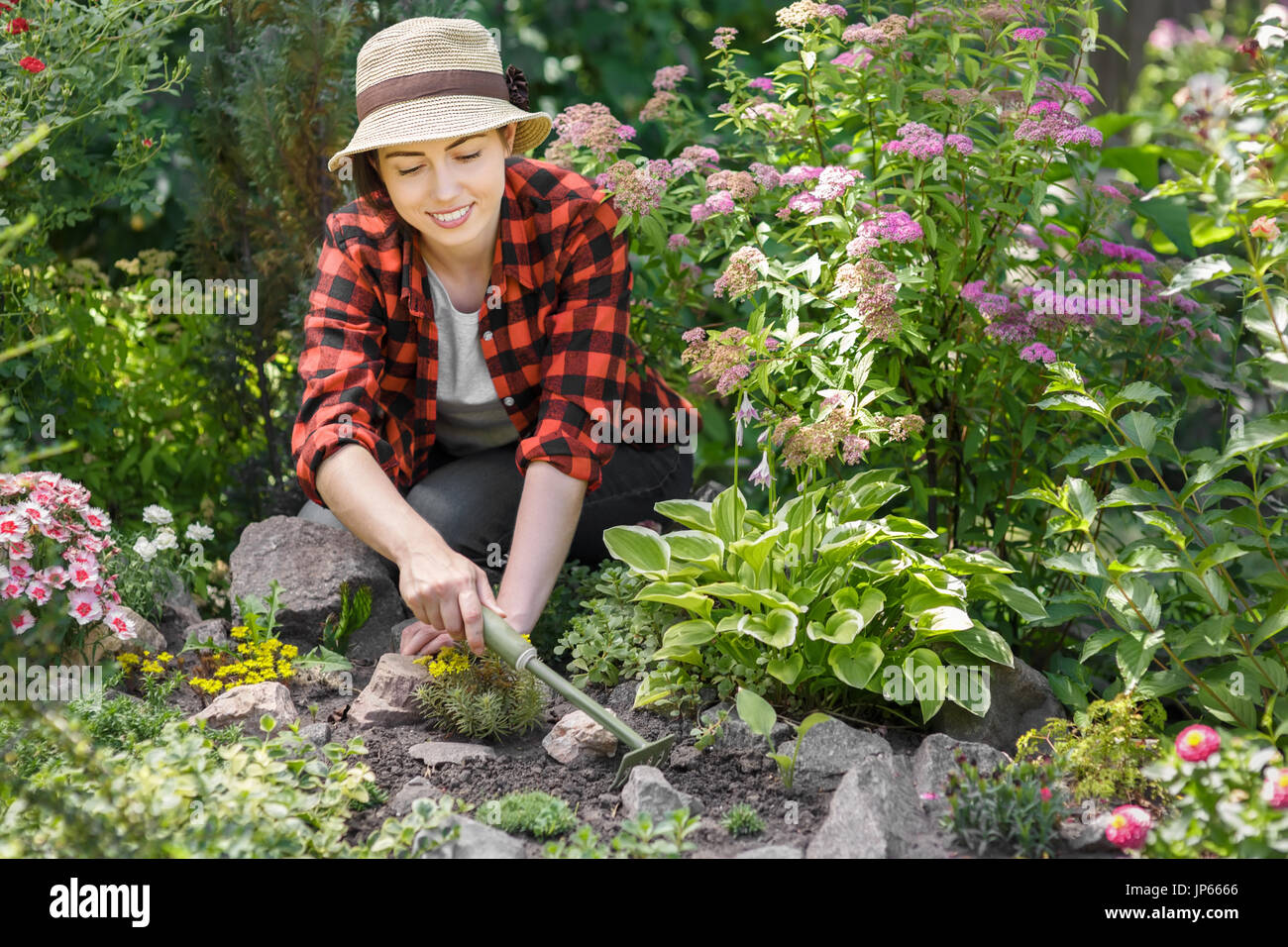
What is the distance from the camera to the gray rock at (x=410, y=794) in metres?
2.07

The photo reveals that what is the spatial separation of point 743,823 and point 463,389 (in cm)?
140

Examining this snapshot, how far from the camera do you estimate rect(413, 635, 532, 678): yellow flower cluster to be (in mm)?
2357

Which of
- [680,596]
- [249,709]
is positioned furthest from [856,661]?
[249,709]

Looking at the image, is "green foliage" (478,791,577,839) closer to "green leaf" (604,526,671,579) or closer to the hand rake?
the hand rake

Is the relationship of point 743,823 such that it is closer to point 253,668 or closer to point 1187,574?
point 1187,574

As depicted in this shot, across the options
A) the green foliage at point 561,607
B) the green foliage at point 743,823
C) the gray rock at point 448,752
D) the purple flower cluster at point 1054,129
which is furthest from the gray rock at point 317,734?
the purple flower cluster at point 1054,129

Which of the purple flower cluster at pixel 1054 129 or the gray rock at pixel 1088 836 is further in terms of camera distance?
the purple flower cluster at pixel 1054 129

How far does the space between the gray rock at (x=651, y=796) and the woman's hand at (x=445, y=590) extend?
43 cm

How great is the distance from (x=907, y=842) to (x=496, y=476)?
1.51 m

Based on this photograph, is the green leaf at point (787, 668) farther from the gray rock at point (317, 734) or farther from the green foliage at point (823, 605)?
the gray rock at point (317, 734)

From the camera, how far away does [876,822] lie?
190 centimetres

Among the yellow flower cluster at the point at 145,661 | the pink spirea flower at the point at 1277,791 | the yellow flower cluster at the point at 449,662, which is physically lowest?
the pink spirea flower at the point at 1277,791

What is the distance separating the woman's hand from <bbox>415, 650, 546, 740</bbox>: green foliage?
90 mm
